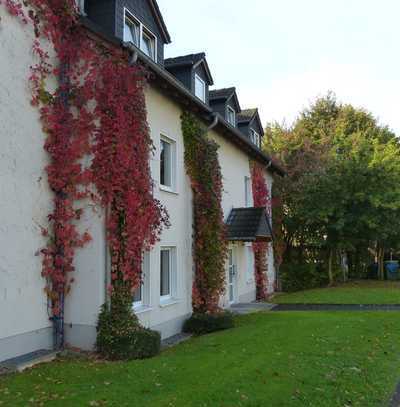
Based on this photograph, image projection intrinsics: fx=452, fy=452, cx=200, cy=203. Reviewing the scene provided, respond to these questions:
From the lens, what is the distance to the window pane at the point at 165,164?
1226 centimetres

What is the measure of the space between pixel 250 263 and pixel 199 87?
8.28 m

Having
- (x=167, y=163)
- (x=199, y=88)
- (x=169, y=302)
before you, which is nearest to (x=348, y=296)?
(x=169, y=302)

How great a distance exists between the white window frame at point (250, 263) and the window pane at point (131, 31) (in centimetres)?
1043

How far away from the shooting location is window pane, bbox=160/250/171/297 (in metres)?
12.0

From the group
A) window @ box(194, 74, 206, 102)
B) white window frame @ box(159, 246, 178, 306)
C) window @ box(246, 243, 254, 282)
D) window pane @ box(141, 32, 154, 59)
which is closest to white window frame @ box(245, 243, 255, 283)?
window @ box(246, 243, 254, 282)

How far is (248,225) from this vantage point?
16047mm

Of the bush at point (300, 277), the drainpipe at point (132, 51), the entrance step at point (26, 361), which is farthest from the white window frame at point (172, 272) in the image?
the bush at point (300, 277)

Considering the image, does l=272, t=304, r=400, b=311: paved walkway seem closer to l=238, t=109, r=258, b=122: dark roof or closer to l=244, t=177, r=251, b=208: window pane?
l=244, t=177, r=251, b=208: window pane

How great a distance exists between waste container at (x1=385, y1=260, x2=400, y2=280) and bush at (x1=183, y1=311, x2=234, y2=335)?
1920 centimetres

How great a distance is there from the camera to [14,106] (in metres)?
8.41

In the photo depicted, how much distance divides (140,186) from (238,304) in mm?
9721

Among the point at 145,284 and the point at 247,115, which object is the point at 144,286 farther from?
the point at 247,115

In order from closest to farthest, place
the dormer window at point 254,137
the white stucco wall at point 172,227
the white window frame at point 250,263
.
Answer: the white stucco wall at point 172,227
the white window frame at point 250,263
the dormer window at point 254,137

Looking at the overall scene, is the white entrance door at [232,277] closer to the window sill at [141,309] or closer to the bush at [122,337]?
the window sill at [141,309]
